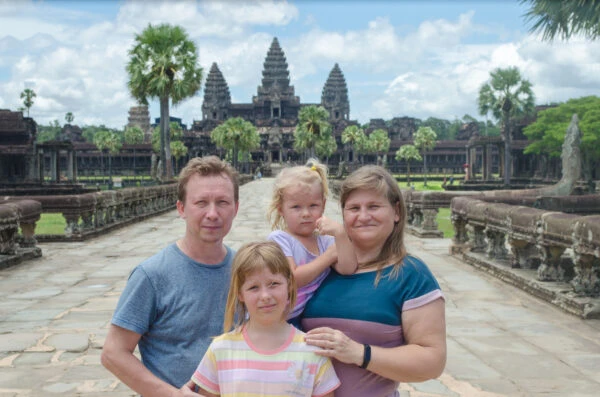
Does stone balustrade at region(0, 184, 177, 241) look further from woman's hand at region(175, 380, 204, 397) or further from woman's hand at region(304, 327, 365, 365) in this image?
woman's hand at region(304, 327, 365, 365)

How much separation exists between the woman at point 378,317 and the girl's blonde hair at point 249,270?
181 mm

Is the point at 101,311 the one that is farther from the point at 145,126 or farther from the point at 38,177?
the point at 145,126

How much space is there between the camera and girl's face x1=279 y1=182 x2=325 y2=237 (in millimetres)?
2875

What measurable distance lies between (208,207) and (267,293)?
0.50 m

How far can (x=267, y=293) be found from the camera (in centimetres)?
238

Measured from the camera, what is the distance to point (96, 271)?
9734 millimetres

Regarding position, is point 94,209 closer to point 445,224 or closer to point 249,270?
point 445,224

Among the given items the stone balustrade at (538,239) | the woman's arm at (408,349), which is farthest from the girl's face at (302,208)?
the stone balustrade at (538,239)

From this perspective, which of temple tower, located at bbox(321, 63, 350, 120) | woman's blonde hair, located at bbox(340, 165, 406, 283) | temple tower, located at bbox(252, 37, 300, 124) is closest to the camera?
woman's blonde hair, located at bbox(340, 165, 406, 283)

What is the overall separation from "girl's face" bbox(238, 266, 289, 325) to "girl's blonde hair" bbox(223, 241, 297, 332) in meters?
0.02

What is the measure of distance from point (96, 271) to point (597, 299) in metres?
6.51

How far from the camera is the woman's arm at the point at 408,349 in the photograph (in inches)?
93.1

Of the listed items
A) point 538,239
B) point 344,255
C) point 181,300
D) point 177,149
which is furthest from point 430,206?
point 177,149

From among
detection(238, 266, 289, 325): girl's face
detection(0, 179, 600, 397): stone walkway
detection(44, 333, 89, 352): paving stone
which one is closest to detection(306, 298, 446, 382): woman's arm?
detection(238, 266, 289, 325): girl's face
